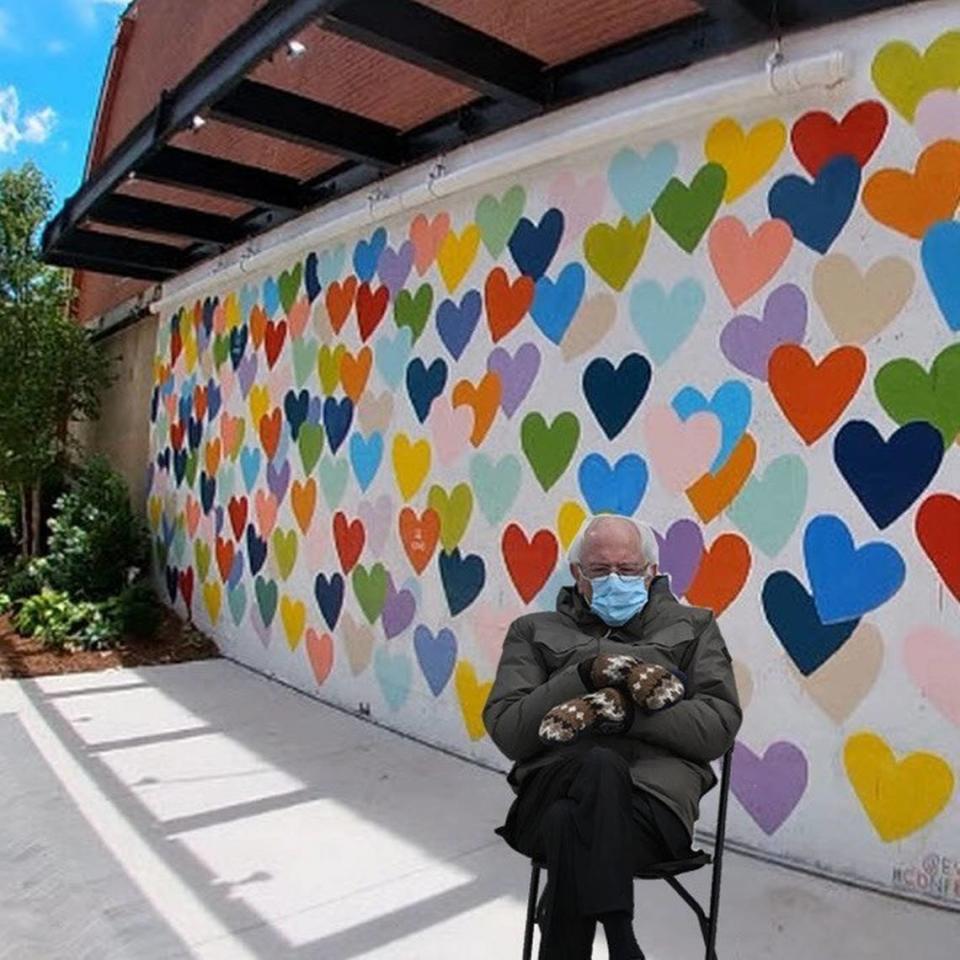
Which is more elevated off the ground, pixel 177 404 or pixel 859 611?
pixel 177 404

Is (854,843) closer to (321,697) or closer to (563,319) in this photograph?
(563,319)

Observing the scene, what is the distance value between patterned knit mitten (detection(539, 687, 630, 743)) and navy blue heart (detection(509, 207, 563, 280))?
7.44 feet

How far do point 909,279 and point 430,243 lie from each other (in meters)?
2.36

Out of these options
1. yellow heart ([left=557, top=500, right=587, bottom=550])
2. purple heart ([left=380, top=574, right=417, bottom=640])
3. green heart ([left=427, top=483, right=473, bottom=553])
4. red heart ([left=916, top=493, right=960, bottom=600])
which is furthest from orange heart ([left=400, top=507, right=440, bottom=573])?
red heart ([left=916, top=493, right=960, bottom=600])

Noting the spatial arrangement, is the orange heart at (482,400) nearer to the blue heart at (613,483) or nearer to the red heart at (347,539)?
the blue heart at (613,483)

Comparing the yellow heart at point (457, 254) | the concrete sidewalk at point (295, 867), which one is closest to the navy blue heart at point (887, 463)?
the concrete sidewalk at point (295, 867)

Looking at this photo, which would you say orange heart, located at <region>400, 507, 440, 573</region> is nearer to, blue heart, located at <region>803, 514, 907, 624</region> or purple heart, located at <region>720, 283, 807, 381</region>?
purple heart, located at <region>720, 283, 807, 381</region>

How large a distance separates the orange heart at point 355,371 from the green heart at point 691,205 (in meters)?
1.99

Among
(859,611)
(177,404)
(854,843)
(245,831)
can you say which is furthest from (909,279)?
(177,404)

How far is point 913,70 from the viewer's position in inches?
101

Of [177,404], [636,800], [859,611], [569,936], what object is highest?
[177,404]

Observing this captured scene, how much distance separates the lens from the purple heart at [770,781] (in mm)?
2781

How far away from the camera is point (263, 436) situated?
5.77 m

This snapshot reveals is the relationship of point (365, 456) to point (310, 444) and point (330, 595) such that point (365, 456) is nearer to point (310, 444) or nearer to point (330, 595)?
point (310, 444)
